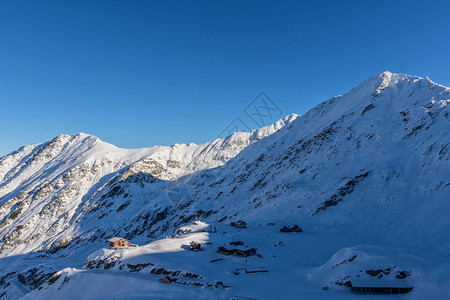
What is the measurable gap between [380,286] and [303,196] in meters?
44.6

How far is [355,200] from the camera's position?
60719 mm

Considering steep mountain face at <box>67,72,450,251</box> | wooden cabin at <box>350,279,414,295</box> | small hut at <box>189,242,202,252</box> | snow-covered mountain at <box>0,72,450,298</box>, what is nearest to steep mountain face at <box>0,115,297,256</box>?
snow-covered mountain at <box>0,72,450,298</box>

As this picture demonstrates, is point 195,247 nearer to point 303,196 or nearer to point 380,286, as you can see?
point 380,286

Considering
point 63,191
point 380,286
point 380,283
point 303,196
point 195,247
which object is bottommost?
point 380,286

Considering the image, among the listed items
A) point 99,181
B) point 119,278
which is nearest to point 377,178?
point 119,278

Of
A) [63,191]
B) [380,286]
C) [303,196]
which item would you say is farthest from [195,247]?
[63,191]

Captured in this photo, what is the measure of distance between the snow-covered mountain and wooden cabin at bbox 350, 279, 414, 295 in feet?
4.98

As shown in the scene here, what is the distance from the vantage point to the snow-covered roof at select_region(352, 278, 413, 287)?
26.7 m

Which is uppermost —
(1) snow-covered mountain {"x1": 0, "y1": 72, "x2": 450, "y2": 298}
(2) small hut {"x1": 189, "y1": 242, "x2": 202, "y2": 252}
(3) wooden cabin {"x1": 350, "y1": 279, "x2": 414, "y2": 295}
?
(1) snow-covered mountain {"x1": 0, "y1": 72, "x2": 450, "y2": 298}

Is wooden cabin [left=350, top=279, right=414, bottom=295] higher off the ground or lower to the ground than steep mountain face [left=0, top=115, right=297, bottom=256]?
lower

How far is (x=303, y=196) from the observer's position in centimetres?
7125

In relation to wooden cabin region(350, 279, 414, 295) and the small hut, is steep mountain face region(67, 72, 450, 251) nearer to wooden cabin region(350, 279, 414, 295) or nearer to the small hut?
wooden cabin region(350, 279, 414, 295)

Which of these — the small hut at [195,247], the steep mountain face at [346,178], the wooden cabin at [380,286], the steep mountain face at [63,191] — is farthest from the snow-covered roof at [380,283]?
the steep mountain face at [63,191]

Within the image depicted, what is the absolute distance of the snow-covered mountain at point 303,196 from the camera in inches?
1801
